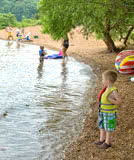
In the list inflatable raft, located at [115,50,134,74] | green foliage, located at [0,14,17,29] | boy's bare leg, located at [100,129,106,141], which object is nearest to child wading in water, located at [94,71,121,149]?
boy's bare leg, located at [100,129,106,141]

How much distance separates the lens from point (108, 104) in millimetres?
4895

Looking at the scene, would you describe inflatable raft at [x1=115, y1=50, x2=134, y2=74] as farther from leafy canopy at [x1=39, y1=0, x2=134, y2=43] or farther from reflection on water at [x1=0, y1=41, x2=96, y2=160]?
leafy canopy at [x1=39, y1=0, x2=134, y2=43]

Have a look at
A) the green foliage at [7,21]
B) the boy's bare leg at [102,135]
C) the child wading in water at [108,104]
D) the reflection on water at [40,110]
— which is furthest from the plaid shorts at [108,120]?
the green foliage at [7,21]

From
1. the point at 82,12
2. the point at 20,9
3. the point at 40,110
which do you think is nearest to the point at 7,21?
the point at 82,12

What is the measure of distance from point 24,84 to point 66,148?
5.54m

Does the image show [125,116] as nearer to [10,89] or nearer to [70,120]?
[70,120]

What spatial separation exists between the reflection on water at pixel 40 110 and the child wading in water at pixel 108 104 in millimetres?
859

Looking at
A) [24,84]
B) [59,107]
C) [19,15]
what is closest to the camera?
[59,107]

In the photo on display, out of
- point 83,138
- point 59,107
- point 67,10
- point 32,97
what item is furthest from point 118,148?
point 67,10

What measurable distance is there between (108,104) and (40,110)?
301 centimetres

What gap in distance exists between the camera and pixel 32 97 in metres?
8.83

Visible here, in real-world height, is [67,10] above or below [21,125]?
above

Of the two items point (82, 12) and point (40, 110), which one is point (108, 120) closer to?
point (40, 110)

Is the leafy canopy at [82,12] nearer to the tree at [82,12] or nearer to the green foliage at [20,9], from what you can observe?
the tree at [82,12]
